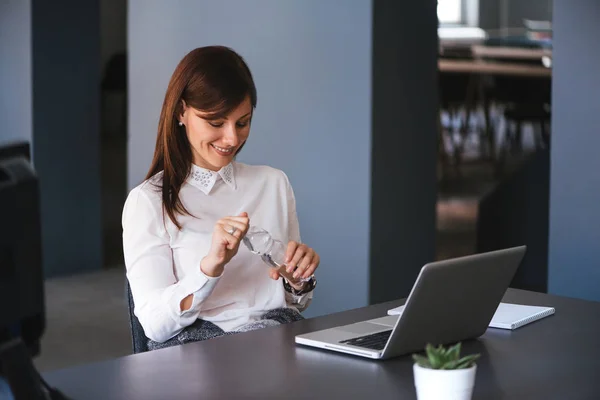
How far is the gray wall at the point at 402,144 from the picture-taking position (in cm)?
360

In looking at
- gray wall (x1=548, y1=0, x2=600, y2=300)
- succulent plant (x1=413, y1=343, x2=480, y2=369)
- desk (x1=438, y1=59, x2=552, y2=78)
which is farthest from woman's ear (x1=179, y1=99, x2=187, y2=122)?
desk (x1=438, y1=59, x2=552, y2=78)

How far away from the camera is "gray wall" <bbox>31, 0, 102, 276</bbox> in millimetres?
5465

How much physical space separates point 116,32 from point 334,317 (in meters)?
11.5

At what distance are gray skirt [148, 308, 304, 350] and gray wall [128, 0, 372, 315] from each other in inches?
60.1

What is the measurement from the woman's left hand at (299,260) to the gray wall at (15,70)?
12.4ft

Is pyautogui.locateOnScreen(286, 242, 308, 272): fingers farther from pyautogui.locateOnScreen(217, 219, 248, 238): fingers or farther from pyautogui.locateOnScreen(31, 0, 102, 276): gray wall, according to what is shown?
pyautogui.locateOnScreen(31, 0, 102, 276): gray wall

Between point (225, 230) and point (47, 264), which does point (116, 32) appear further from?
point (225, 230)

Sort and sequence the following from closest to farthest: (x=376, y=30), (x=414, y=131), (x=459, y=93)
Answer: (x=376, y=30), (x=414, y=131), (x=459, y=93)

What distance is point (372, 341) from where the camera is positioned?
1.66 metres

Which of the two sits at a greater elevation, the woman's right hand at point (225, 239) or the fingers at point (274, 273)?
the woman's right hand at point (225, 239)

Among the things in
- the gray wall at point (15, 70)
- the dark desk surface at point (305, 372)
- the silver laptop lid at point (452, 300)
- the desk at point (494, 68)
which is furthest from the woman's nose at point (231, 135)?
the desk at point (494, 68)

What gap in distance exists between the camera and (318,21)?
3.70 metres

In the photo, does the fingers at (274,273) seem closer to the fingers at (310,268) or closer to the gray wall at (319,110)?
the fingers at (310,268)

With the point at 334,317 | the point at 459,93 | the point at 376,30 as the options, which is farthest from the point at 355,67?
the point at 459,93
